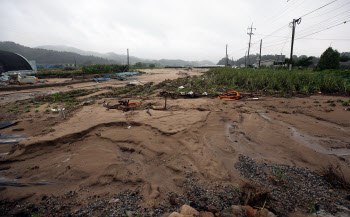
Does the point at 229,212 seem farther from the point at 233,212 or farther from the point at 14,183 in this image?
the point at 14,183

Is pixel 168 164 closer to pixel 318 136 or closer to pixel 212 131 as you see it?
pixel 212 131

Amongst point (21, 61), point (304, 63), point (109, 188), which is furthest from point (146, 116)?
point (304, 63)

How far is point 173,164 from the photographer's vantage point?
3010 millimetres

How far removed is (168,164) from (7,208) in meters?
2.27

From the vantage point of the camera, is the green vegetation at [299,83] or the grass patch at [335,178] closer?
the grass patch at [335,178]

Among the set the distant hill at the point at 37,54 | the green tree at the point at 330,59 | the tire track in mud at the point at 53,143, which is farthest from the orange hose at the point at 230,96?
the distant hill at the point at 37,54

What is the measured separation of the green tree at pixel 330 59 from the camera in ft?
83.9

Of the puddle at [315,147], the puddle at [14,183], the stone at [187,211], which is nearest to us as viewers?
the stone at [187,211]

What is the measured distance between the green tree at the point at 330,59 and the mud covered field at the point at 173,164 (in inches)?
1125

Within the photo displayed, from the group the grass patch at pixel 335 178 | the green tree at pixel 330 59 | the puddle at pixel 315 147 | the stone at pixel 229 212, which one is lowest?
the stone at pixel 229 212

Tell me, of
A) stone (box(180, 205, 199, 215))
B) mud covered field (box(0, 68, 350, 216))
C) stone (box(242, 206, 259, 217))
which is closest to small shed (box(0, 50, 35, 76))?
mud covered field (box(0, 68, 350, 216))

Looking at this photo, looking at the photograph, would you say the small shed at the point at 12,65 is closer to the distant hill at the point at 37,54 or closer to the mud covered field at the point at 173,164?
the mud covered field at the point at 173,164

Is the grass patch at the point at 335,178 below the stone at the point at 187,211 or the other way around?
the other way around

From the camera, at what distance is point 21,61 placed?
19.5m
